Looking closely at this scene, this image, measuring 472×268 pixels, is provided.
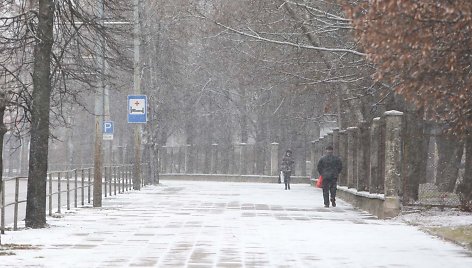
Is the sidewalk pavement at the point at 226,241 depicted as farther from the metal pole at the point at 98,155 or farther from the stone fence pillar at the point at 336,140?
the stone fence pillar at the point at 336,140

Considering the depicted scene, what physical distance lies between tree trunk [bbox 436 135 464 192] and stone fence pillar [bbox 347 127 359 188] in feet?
8.12

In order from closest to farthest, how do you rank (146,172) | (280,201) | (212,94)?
(280,201), (146,172), (212,94)

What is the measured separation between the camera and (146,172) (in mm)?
55281

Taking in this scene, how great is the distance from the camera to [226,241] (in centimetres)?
1986

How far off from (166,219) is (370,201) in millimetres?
6111

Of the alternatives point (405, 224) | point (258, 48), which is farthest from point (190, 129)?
point (405, 224)

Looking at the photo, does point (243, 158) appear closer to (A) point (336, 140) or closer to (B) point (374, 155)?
(A) point (336, 140)

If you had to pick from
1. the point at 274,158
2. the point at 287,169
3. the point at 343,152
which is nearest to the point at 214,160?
the point at 274,158

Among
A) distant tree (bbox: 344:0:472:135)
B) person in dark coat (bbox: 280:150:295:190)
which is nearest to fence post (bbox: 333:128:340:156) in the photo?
person in dark coat (bbox: 280:150:295:190)

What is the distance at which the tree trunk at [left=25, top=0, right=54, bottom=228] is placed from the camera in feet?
75.0

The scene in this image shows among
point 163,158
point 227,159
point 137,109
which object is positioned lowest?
point 227,159

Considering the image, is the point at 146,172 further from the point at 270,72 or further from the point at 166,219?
the point at 166,219

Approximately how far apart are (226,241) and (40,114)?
5175mm

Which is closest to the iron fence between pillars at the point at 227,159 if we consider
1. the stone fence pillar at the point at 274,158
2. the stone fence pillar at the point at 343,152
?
the stone fence pillar at the point at 274,158
